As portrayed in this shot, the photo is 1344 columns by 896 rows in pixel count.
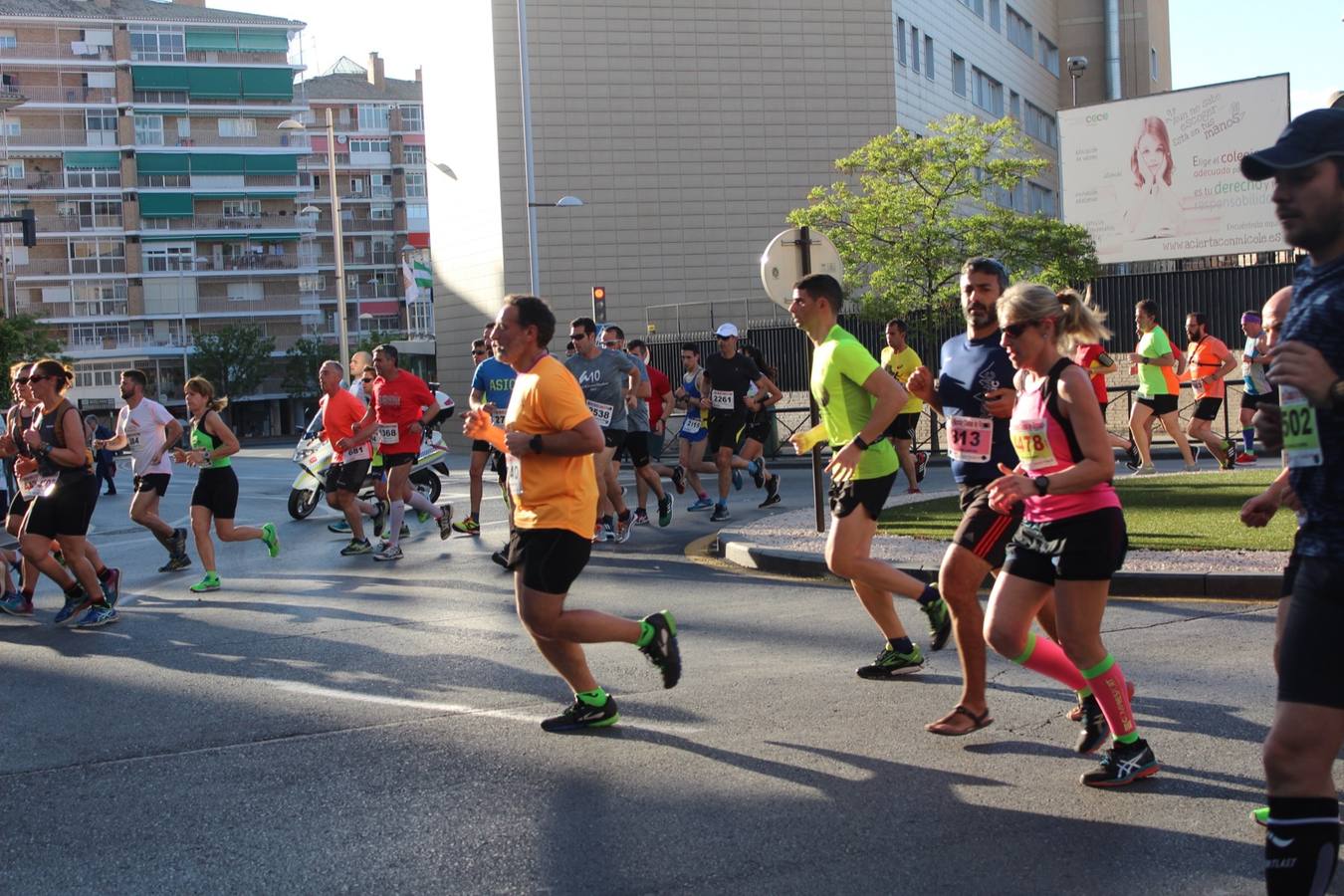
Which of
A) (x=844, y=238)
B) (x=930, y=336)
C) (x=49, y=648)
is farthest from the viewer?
(x=844, y=238)

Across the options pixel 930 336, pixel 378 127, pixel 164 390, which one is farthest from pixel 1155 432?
pixel 378 127

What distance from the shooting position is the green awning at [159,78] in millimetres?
81750

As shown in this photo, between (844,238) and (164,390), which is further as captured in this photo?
(164,390)

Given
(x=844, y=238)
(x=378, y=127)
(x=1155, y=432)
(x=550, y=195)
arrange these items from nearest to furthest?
1. (x=1155, y=432)
2. (x=844, y=238)
3. (x=550, y=195)
4. (x=378, y=127)

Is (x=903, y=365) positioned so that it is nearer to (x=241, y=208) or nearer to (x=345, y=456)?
(x=345, y=456)

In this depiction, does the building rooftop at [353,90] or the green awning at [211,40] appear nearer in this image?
the green awning at [211,40]

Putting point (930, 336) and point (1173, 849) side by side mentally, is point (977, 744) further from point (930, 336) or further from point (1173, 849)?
point (930, 336)

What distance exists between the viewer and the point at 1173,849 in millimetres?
4348

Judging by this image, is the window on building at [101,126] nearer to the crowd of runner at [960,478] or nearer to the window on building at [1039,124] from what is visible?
the window on building at [1039,124]

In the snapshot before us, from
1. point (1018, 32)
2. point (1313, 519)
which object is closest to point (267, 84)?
point (1018, 32)

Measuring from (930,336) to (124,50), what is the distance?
6770 centimetres

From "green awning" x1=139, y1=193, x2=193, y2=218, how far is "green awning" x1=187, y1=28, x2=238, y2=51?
28.6 feet

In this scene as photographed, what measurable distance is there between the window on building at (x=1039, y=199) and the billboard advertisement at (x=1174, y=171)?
84.2 ft

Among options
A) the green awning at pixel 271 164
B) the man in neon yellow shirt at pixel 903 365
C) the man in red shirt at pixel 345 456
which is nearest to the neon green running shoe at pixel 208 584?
the man in red shirt at pixel 345 456
